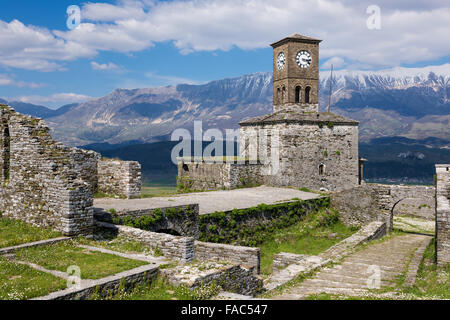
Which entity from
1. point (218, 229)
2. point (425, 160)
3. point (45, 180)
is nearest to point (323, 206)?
point (218, 229)

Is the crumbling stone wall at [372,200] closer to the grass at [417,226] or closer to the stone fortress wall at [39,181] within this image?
the grass at [417,226]

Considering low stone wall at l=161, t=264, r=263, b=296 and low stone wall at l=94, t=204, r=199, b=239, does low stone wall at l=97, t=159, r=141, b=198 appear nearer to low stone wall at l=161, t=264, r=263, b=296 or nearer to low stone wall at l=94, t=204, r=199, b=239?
low stone wall at l=94, t=204, r=199, b=239

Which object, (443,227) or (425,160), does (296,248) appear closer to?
(443,227)

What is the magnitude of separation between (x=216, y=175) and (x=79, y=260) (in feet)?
71.9

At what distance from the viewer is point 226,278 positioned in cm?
1054

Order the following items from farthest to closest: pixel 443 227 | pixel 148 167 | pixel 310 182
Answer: pixel 148 167 < pixel 310 182 < pixel 443 227

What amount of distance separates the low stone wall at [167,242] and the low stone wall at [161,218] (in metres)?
1.27

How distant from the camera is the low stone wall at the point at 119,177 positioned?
744 inches

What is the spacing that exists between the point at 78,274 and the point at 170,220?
318 inches

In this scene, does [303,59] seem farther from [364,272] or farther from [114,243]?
[114,243]

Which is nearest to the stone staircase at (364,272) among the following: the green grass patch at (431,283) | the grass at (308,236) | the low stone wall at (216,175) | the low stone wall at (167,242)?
the green grass patch at (431,283)

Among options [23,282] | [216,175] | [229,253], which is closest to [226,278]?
[229,253]

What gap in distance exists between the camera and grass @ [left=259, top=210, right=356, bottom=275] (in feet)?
71.5
